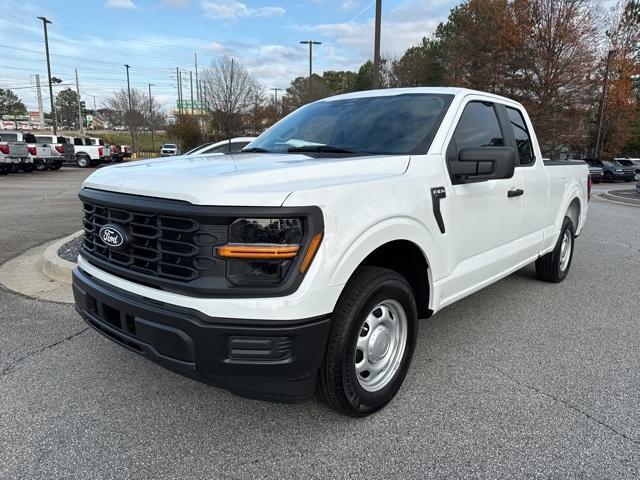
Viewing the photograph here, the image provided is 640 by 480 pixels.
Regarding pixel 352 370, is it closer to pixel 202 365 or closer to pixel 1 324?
pixel 202 365

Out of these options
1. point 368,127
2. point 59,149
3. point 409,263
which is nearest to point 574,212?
point 368,127

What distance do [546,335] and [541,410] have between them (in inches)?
52.6

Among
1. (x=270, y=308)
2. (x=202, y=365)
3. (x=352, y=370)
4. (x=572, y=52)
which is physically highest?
(x=572, y=52)

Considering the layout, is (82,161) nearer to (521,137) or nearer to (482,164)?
(521,137)

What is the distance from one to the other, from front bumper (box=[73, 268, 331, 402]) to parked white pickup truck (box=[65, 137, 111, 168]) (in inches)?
1361

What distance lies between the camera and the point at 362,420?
9.14 feet

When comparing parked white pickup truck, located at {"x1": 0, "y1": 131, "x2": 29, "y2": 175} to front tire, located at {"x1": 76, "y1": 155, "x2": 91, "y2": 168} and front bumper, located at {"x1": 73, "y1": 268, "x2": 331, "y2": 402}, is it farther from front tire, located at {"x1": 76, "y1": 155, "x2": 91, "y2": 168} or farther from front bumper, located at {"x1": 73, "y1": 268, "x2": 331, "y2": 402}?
front bumper, located at {"x1": 73, "y1": 268, "x2": 331, "y2": 402}

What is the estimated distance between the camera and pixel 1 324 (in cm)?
418

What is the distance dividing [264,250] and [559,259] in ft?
14.7

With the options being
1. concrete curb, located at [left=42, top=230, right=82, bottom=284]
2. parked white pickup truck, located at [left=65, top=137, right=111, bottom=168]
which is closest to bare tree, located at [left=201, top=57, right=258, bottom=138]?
parked white pickup truck, located at [left=65, top=137, right=111, bottom=168]

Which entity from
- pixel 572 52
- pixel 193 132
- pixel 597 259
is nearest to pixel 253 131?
pixel 193 132

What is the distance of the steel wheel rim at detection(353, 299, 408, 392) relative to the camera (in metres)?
2.75

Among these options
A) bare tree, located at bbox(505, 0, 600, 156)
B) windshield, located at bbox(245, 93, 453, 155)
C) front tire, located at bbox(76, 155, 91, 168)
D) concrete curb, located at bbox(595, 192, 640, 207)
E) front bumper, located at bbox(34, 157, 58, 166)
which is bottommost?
concrete curb, located at bbox(595, 192, 640, 207)

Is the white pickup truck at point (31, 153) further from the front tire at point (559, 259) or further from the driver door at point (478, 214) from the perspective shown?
the driver door at point (478, 214)
